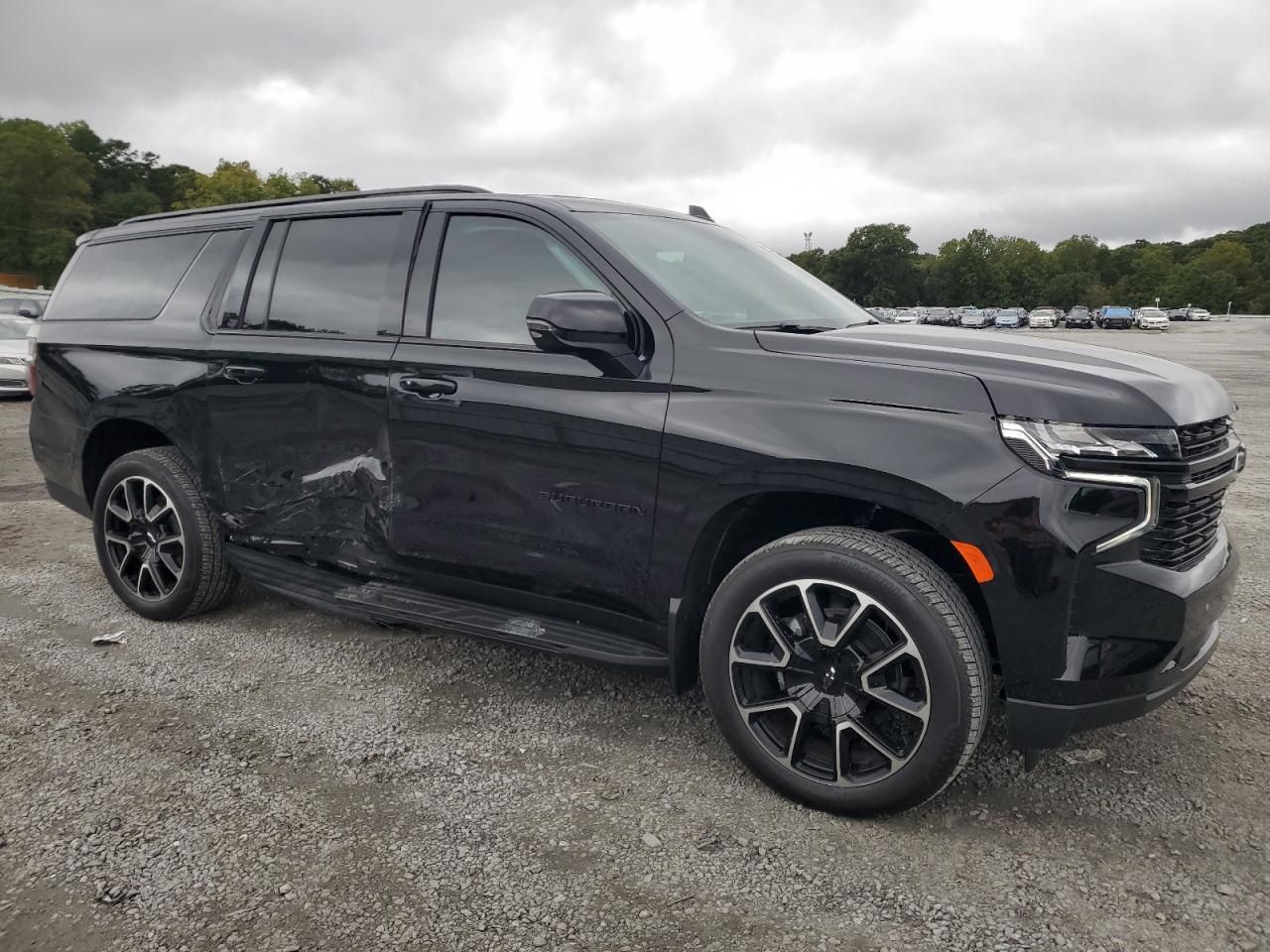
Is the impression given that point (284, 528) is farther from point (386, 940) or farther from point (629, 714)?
point (386, 940)

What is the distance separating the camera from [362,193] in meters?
3.87

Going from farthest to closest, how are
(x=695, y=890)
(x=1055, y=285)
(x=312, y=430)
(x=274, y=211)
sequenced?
1. (x=1055, y=285)
2. (x=274, y=211)
3. (x=312, y=430)
4. (x=695, y=890)

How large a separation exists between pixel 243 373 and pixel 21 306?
44.2 feet

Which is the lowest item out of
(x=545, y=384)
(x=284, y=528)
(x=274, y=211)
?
(x=284, y=528)

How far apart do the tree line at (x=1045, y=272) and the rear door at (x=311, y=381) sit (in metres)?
107

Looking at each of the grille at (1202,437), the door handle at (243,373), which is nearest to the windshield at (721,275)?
the grille at (1202,437)

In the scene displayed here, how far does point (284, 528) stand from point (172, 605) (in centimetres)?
83

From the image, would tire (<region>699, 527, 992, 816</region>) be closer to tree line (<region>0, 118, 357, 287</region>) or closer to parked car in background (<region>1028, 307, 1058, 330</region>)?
parked car in background (<region>1028, 307, 1058, 330</region>)

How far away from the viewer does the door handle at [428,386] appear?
331 centimetres

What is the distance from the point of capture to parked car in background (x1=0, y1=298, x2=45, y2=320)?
14.6 m

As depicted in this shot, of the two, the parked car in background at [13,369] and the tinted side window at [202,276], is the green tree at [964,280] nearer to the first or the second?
the parked car in background at [13,369]

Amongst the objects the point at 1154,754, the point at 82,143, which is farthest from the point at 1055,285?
the point at 1154,754

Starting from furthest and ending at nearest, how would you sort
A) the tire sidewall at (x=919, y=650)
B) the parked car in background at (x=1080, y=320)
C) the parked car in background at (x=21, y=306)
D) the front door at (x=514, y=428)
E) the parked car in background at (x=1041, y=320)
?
the parked car in background at (x=1041, y=320) → the parked car in background at (x=1080, y=320) → the parked car in background at (x=21, y=306) → the front door at (x=514, y=428) → the tire sidewall at (x=919, y=650)

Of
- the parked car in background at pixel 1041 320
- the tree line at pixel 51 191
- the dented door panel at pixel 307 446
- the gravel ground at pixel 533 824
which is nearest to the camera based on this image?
the gravel ground at pixel 533 824
